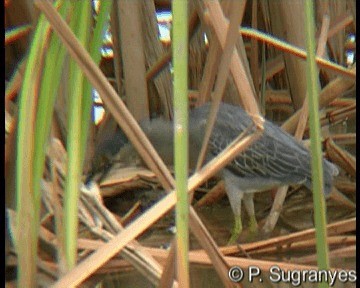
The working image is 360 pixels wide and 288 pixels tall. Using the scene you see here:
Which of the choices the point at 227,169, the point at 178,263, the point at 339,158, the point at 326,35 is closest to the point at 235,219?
the point at 227,169

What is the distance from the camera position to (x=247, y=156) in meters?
2.79

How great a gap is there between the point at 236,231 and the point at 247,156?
1.06ft

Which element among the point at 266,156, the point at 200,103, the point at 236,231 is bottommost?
the point at 236,231

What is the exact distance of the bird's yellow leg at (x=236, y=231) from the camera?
247 cm

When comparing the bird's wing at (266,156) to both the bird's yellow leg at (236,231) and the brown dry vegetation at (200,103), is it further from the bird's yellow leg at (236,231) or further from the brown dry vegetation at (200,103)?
the bird's yellow leg at (236,231)

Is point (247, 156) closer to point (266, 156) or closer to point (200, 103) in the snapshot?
point (266, 156)

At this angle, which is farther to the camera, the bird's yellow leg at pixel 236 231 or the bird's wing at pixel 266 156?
the bird's wing at pixel 266 156

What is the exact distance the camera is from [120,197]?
8.63 ft

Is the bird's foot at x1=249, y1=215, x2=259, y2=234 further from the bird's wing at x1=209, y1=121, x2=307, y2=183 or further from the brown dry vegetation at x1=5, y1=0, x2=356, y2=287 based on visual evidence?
the bird's wing at x1=209, y1=121, x2=307, y2=183

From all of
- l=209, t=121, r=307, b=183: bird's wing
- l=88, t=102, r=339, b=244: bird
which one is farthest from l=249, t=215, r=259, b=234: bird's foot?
l=209, t=121, r=307, b=183: bird's wing

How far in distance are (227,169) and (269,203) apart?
0.24m

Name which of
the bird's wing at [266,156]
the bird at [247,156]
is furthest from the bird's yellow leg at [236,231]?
the bird's wing at [266,156]

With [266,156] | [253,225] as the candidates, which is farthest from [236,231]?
[266,156]

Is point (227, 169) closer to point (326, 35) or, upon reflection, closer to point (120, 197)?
point (120, 197)
